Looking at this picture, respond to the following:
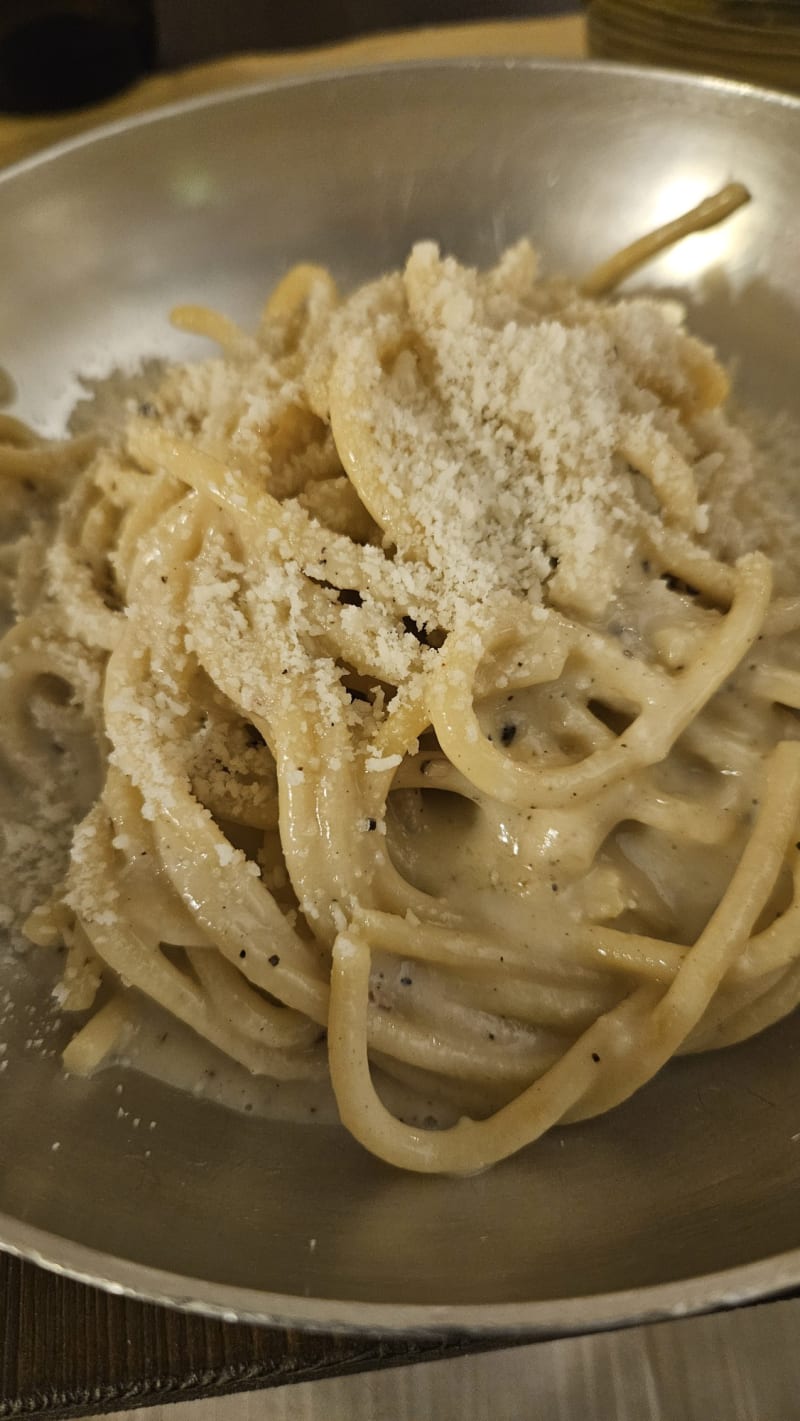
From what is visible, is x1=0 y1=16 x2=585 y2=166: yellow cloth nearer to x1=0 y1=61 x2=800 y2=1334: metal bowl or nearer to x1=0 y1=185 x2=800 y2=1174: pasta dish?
x1=0 y1=61 x2=800 y2=1334: metal bowl

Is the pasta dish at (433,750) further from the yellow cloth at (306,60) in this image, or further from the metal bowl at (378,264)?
the yellow cloth at (306,60)

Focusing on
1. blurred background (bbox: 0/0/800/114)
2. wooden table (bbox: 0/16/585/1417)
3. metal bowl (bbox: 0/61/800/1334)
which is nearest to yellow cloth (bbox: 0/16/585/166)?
A: blurred background (bbox: 0/0/800/114)


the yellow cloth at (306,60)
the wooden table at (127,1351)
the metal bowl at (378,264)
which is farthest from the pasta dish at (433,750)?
the yellow cloth at (306,60)

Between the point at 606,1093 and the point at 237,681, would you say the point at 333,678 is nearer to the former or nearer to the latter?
the point at 237,681

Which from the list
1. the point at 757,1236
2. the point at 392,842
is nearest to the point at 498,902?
the point at 392,842

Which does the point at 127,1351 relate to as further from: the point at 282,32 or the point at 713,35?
the point at 282,32
